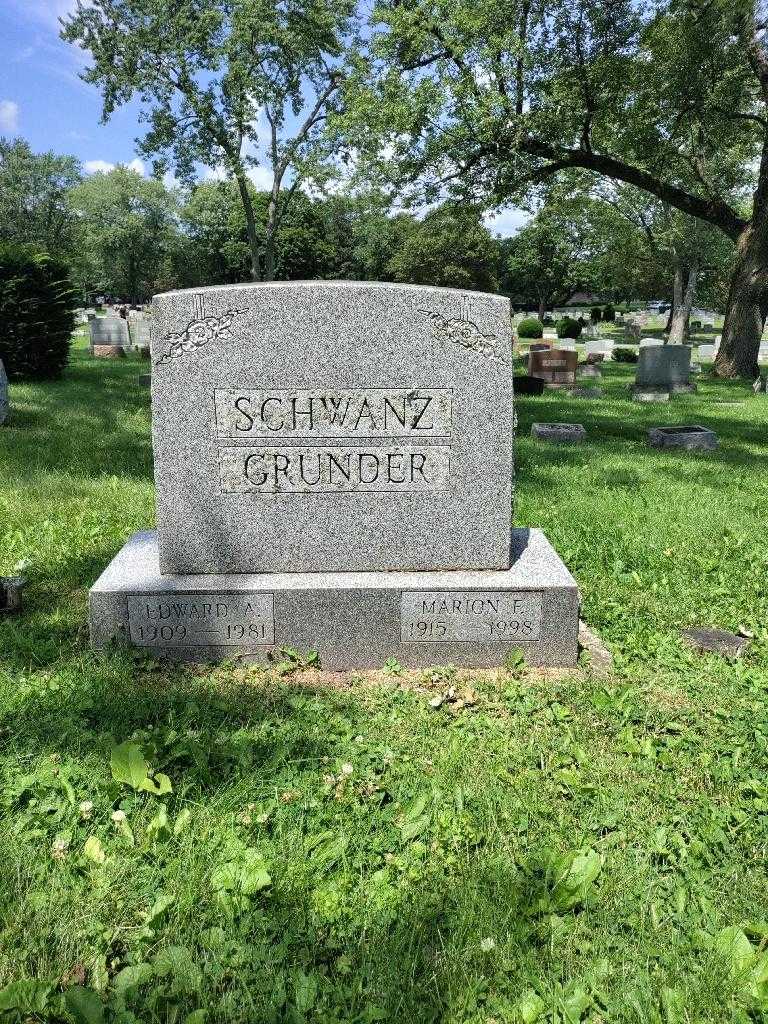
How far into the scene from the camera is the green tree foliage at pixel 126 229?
50625 mm

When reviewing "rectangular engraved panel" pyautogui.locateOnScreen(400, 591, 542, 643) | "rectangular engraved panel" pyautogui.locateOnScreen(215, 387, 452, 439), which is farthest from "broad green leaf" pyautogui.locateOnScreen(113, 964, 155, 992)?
"rectangular engraved panel" pyautogui.locateOnScreen(215, 387, 452, 439)

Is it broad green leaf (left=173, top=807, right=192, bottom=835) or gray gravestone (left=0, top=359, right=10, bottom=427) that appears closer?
broad green leaf (left=173, top=807, right=192, bottom=835)

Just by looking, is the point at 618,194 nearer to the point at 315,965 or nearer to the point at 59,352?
the point at 59,352

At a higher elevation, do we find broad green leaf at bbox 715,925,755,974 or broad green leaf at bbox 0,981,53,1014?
broad green leaf at bbox 0,981,53,1014

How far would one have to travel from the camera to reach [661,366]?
15.3 m

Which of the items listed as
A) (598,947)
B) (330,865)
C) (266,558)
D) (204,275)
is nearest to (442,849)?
(330,865)

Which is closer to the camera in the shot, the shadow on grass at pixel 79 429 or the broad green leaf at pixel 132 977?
the broad green leaf at pixel 132 977

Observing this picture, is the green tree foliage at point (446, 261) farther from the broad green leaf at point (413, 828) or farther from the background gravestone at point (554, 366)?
the broad green leaf at point (413, 828)

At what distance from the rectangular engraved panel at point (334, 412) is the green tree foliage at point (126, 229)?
49.4 m

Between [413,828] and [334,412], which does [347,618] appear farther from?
[413,828]

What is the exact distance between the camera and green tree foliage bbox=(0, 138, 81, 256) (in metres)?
50.1

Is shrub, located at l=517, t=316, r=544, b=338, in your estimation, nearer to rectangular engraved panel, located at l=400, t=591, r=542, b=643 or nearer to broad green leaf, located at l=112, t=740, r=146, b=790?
rectangular engraved panel, located at l=400, t=591, r=542, b=643

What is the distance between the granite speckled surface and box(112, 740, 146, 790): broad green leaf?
1298mm

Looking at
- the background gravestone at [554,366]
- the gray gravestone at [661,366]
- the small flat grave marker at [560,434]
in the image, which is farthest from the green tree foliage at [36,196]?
the small flat grave marker at [560,434]
